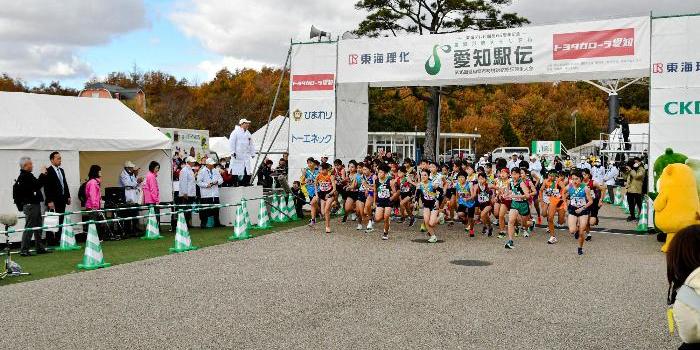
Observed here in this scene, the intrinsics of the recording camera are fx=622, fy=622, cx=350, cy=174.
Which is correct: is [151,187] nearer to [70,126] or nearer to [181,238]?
[70,126]

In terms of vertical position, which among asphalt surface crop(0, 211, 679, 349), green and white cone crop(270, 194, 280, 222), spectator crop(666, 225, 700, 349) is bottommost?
asphalt surface crop(0, 211, 679, 349)

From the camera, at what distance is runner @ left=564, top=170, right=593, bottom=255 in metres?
12.1

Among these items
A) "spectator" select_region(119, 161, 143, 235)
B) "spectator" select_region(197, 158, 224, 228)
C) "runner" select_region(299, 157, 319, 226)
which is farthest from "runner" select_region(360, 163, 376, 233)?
"spectator" select_region(119, 161, 143, 235)

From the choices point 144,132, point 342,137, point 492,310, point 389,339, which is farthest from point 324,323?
point 342,137

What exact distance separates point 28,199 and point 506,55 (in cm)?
1153

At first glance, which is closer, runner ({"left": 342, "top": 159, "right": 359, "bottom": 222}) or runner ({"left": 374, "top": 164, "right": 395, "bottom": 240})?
runner ({"left": 374, "top": 164, "right": 395, "bottom": 240})

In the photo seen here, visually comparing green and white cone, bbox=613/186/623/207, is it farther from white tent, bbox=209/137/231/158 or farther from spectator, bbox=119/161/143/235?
white tent, bbox=209/137/231/158

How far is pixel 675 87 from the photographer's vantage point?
46.3 ft

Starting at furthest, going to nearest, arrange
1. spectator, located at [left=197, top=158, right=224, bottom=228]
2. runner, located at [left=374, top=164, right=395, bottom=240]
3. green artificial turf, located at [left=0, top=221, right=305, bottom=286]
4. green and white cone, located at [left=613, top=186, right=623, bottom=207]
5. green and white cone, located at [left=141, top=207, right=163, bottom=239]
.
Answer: green and white cone, located at [left=613, top=186, right=623, bottom=207] < spectator, located at [left=197, top=158, right=224, bottom=228] < green and white cone, located at [left=141, top=207, right=163, bottom=239] < runner, located at [left=374, top=164, right=395, bottom=240] < green artificial turf, located at [left=0, top=221, right=305, bottom=286]

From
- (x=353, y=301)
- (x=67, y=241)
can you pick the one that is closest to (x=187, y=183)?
(x=67, y=241)

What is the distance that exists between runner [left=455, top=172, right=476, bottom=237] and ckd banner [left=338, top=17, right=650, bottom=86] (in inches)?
119

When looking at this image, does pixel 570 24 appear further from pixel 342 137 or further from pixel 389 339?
pixel 389 339

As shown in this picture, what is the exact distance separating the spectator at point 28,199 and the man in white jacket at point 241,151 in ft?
18.2

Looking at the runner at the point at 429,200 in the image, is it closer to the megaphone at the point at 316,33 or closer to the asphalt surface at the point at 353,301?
the asphalt surface at the point at 353,301
